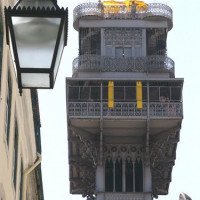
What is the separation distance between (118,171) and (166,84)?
573 centimetres

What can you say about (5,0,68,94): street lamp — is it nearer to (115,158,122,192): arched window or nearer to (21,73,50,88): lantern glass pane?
(21,73,50,88): lantern glass pane

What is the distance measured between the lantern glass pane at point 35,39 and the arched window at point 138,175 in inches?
1752

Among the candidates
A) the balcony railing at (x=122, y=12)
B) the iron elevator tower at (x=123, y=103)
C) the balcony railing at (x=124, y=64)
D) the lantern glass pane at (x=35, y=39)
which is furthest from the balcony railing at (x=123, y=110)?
the lantern glass pane at (x=35, y=39)

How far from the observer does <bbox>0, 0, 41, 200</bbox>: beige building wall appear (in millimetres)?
10805

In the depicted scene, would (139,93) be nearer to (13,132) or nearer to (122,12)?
(122,12)

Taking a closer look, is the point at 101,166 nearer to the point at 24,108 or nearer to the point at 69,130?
the point at 69,130

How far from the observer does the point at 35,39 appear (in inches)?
185

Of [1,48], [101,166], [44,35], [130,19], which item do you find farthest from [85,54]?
[44,35]

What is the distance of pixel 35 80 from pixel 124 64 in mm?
46151

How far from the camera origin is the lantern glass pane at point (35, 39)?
4.69 m

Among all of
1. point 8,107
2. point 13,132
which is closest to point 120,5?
point 13,132

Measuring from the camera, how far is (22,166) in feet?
50.5

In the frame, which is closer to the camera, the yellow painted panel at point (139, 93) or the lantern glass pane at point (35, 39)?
the lantern glass pane at point (35, 39)

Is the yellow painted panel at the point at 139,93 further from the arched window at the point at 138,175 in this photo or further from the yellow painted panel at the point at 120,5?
the yellow painted panel at the point at 120,5
